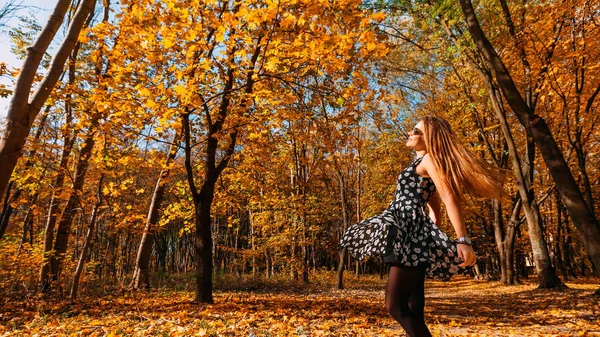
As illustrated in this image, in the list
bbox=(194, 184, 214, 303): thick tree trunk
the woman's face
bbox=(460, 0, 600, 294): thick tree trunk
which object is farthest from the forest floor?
the woman's face

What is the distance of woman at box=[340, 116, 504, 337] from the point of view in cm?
214

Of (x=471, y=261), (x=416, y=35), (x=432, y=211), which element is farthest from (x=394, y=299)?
(x=416, y=35)

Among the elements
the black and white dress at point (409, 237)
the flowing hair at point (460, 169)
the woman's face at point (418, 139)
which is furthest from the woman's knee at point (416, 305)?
the woman's face at point (418, 139)

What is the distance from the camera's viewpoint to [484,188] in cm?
221

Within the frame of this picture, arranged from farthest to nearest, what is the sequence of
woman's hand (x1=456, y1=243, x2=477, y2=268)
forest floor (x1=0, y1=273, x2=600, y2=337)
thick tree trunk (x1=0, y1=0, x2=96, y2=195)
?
forest floor (x1=0, y1=273, x2=600, y2=337)
thick tree trunk (x1=0, y1=0, x2=96, y2=195)
woman's hand (x1=456, y1=243, x2=477, y2=268)

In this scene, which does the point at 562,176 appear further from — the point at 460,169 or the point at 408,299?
the point at 408,299

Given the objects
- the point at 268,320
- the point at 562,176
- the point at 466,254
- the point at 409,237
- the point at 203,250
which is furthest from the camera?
the point at 203,250

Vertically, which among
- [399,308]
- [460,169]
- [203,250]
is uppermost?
[460,169]

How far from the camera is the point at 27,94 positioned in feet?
11.1

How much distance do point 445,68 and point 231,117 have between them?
12.4 m

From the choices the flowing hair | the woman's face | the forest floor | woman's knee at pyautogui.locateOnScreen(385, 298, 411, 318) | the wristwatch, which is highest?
the woman's face

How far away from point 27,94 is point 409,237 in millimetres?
3807

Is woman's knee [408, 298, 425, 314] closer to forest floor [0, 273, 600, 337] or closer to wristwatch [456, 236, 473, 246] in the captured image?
wristwatch [456, 236, 473, 246]

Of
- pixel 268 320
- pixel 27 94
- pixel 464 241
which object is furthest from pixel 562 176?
pixel 27 94
